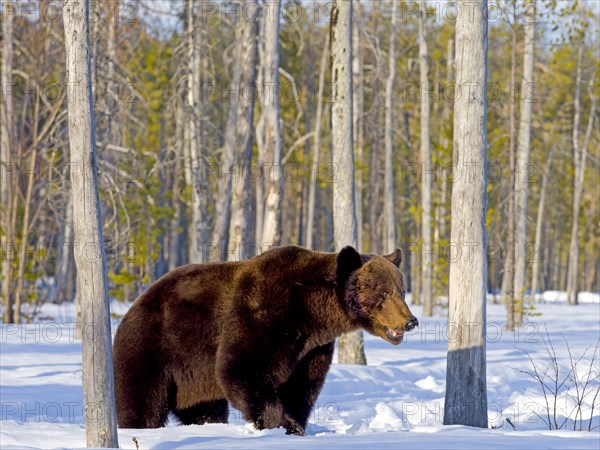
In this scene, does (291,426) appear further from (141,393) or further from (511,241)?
(511,241)

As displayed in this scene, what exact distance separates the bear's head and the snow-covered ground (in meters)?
0.78

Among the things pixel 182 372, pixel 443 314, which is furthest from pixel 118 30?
pixel 443 314

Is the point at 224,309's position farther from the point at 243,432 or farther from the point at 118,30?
the point at 118,30

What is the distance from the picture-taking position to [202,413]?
23.3 feet

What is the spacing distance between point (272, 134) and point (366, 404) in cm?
605

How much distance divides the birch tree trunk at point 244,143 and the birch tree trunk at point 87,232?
8.44m

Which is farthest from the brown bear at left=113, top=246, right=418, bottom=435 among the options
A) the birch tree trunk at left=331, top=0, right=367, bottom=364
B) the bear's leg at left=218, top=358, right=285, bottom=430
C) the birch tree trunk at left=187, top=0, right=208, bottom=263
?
the birch tree trunk at left=187, top=0, right=208, bottom=263

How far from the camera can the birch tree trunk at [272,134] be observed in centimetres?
1426

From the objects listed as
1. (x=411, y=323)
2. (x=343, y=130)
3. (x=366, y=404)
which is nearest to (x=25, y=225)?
(x=343, y=130)

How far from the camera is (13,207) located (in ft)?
62.0

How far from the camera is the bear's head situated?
6457mm

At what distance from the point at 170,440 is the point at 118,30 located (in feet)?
44.6

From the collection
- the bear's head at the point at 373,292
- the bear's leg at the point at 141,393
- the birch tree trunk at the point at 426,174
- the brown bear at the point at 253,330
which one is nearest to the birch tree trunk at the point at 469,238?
the brown bear at the point at 253,330

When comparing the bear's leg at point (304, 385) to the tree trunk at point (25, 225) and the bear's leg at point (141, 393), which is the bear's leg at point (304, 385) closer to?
the bear's leg at point (141, 393)
